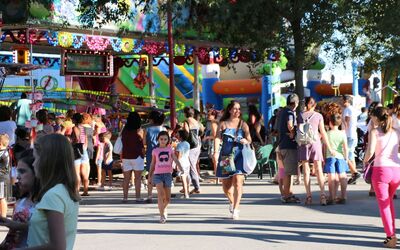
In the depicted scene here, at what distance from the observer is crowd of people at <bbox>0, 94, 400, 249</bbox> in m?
4.45

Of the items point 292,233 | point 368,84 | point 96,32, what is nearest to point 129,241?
point 292,233

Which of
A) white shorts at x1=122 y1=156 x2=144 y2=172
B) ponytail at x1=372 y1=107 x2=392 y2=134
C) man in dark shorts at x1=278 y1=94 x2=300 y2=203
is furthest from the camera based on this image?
white shorts at x1=122 y1=156 x2=144 y2=172

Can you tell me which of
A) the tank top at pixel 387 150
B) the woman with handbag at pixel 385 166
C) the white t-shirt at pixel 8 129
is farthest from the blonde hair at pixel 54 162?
the white t-shirt at pixel 8 129

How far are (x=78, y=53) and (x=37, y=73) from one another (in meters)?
19.8

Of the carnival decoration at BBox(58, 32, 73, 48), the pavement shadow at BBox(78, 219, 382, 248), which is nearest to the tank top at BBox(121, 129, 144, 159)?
the pavement shadow at BBox(78, 219, 382, 248)

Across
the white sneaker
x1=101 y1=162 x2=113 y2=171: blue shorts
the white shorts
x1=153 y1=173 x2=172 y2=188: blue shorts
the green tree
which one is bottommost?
the white sneaker

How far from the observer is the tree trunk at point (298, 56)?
66.3 feet

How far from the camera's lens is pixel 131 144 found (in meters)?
16.1

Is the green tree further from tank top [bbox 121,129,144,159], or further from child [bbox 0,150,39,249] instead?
child [bbox 0,150,39,249]

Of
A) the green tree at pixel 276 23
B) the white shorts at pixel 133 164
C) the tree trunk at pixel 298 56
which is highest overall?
the green tree at pixel 276 23

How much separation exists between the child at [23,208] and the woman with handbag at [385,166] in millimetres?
5771

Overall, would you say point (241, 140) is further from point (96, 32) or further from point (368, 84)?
point (368, 84)

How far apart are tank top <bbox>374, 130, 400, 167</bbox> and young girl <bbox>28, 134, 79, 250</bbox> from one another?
6.13 metres

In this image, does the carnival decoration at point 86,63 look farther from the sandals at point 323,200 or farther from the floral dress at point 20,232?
the floral dress at point 20,232
